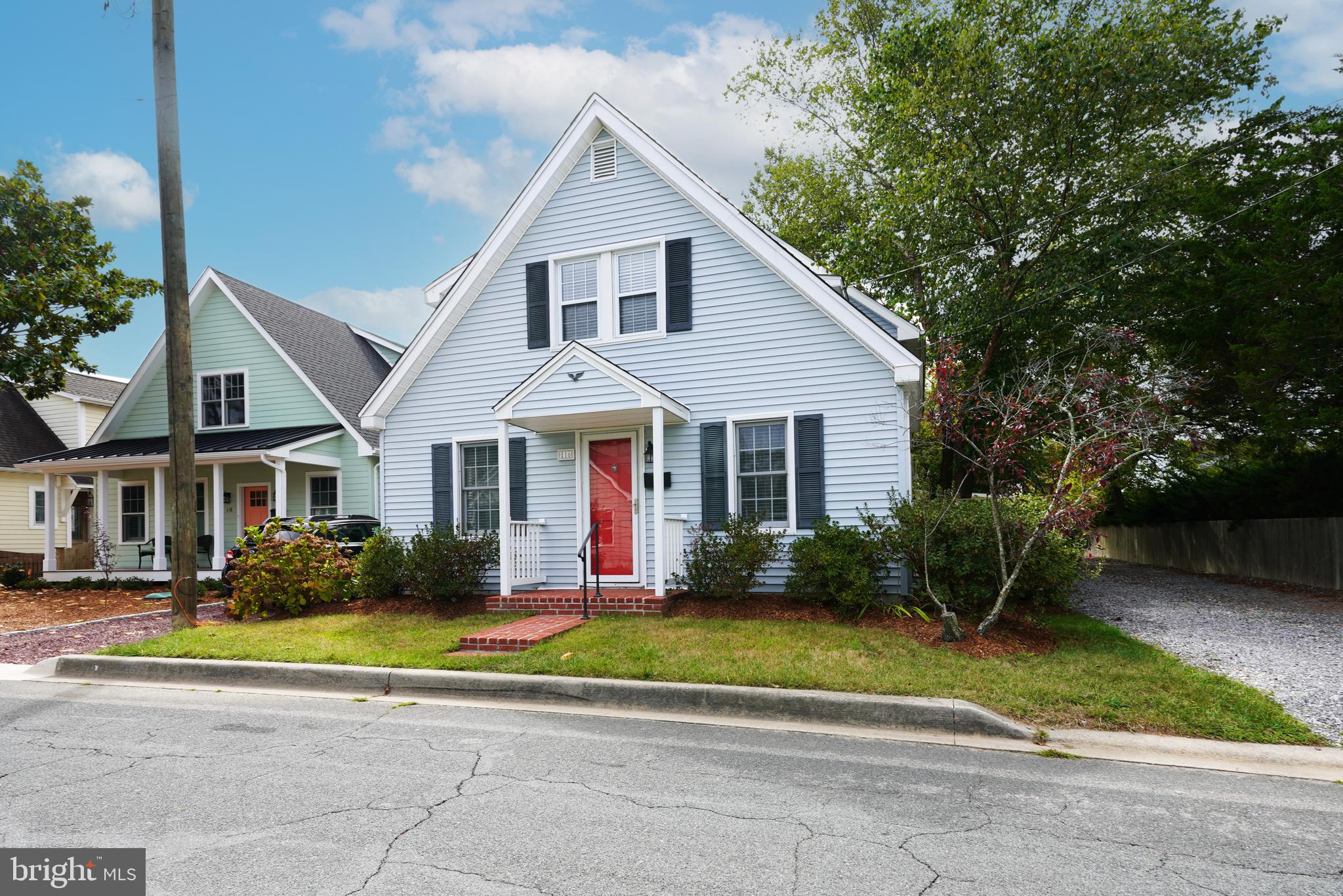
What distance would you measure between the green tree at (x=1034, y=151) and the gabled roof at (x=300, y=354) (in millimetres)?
12878

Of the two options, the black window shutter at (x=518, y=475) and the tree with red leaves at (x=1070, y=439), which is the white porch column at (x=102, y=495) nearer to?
the black window shutter at (x=518, y=475)

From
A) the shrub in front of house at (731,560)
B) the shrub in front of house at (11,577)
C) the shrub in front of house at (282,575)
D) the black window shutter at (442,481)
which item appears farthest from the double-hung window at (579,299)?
the shrub in front of house at (11,577)

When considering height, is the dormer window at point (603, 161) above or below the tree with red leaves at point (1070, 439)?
above

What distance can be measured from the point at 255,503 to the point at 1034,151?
19.7m

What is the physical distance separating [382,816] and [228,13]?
14.0 meters

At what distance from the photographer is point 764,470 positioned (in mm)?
11562

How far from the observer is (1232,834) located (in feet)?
12.9

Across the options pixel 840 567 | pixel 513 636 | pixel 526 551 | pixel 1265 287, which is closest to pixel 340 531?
pixel 526 551

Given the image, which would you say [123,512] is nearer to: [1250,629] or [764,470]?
[764,470]

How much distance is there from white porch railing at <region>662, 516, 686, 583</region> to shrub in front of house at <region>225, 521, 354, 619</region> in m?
5.14

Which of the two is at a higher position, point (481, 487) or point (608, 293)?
point (608, 293)

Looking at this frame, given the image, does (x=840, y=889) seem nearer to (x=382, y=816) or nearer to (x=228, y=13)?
(x=382, y=816)

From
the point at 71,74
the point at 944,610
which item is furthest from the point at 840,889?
the point at 71,74

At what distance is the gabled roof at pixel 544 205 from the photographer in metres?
10.9
